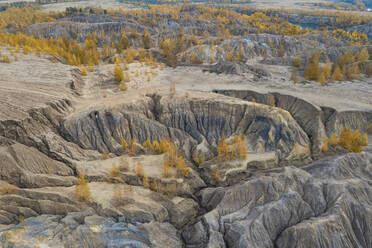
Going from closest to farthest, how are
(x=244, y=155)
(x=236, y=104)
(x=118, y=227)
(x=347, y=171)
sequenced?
(x=118, y=227)
(x=347, y=171)
(x=244, y=155)
(x=236, y=104)

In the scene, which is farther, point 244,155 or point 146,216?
point 244,155

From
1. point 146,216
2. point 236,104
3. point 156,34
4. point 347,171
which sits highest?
point 156,34

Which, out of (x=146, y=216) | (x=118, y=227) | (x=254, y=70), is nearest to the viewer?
(x=118, y=227)

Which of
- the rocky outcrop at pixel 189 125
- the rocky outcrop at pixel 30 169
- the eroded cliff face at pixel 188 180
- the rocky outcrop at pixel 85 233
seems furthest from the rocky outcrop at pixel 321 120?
the rocky outcrop at pixel 30 169

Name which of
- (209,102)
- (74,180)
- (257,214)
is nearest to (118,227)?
(74,180)

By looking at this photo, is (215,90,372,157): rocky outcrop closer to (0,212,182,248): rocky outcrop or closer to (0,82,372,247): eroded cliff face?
(0,82,372,247): eroded cliff face

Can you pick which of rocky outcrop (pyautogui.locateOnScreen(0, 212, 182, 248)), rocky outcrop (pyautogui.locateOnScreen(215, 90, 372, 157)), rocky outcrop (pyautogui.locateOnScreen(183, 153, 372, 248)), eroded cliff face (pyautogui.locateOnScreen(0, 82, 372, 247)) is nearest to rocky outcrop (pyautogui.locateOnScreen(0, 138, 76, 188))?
eroded cliff face (pyautogui.locateOnScreen(0, 82, 372, 247))

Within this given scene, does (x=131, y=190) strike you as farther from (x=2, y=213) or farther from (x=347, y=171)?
(x=347, y=171)
